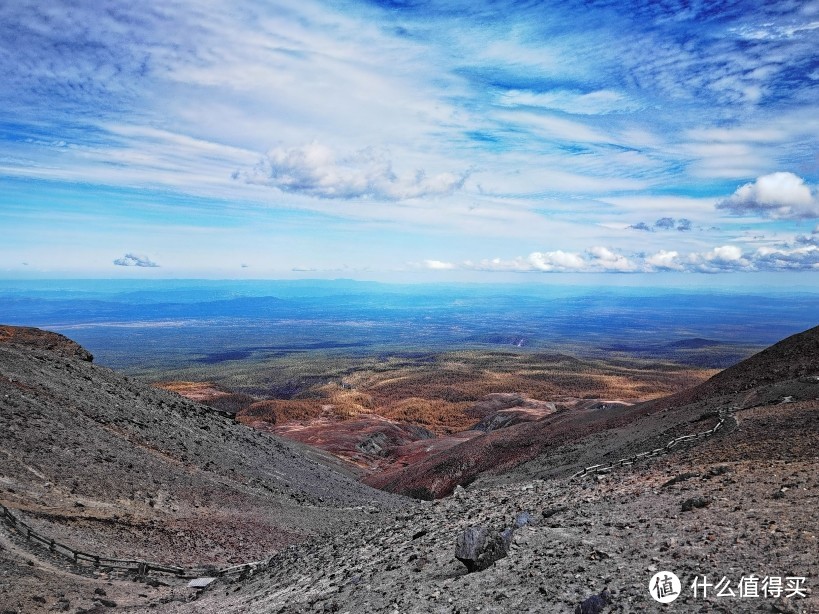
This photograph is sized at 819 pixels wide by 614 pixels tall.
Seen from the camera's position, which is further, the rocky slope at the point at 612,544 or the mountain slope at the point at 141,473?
the mountain slope at the point at 141,473

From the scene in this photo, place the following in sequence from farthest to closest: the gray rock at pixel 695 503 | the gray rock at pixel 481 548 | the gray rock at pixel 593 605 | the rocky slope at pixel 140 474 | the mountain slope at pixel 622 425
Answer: the mountain slope at pixel 622 425 → the rocky slope at pixel 140 474 → the gray rock at pixel 695 503 → the gray rock at pixel 481 548 → the gray rock at pixel 593 605

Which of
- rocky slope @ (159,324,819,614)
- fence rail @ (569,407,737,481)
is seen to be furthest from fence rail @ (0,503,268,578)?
fence rail @ (569,407,737,481)

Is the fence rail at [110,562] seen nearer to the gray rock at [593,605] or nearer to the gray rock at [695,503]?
the gray rock at [593,605]

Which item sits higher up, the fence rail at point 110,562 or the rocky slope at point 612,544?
the rocky slope at point 612,544

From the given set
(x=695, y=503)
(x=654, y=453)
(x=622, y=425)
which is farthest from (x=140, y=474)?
(x=622, y=425)

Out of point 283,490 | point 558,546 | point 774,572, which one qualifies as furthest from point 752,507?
point 283,490

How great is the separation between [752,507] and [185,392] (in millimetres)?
102593

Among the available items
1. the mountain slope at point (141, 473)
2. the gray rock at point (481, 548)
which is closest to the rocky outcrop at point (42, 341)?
the mountain slope at point (141, 473)

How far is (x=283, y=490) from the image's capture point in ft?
121

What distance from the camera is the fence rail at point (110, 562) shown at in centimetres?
2005

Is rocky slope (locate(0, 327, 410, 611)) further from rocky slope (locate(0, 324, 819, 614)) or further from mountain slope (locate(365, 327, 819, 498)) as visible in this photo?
mountain slope (locate(365, 327, 819, 498))

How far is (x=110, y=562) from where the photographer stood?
2064cm

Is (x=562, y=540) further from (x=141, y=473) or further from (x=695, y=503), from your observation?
(x=141, y=473)

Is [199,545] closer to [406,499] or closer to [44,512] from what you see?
[44,512]
